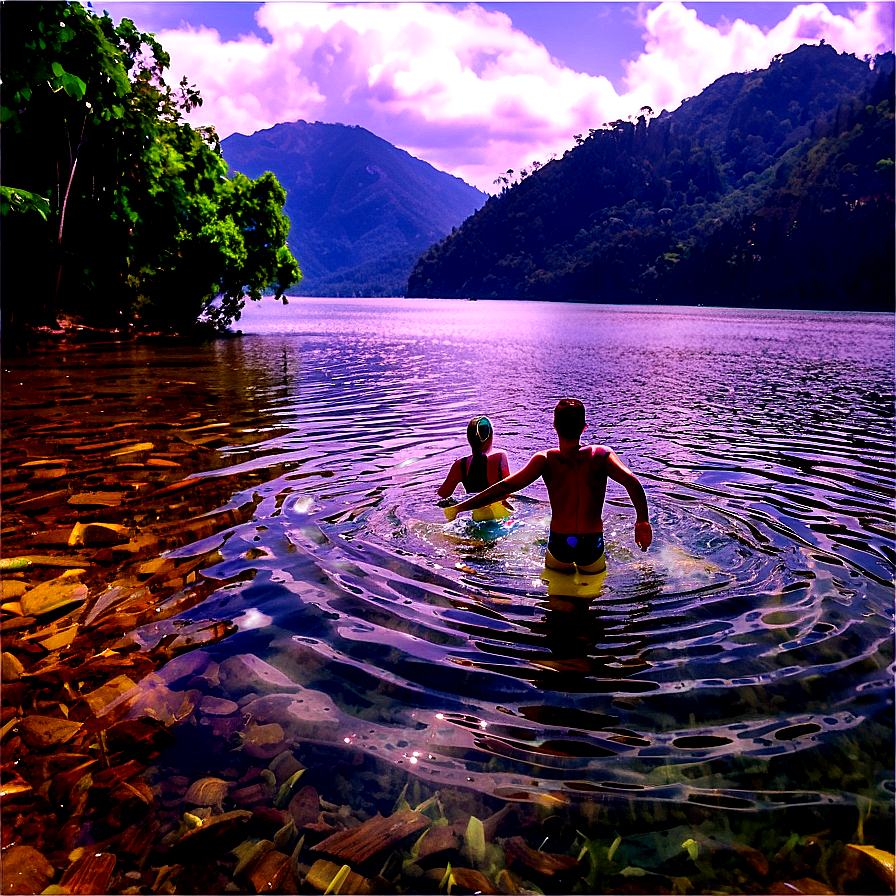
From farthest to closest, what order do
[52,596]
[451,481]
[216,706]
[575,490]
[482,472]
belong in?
[451,481], [482,472], [575,490], [52,596], [216,706]

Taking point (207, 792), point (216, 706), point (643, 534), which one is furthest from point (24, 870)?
point (643, 534)

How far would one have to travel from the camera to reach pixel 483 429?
8.38 meters

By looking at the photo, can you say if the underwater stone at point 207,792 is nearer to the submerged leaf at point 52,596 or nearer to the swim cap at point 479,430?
the submerged leaf at point 52,596

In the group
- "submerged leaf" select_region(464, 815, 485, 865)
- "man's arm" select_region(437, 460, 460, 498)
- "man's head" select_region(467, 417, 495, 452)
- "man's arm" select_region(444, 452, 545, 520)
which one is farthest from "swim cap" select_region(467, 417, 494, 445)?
"submerged leaf" select_region(464, 815, 485, 865)

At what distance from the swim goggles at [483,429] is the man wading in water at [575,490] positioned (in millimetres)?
1618

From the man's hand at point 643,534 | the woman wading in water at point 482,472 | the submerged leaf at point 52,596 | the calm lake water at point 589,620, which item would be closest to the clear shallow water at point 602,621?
the calm lake water at point 589,620

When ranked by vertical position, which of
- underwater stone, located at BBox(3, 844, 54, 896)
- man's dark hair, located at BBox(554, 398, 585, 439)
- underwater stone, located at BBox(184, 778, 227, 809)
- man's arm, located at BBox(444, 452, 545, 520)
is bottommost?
underwater stone, located at BBox(3, 844, 54, 896)

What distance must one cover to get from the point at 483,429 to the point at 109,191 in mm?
30030

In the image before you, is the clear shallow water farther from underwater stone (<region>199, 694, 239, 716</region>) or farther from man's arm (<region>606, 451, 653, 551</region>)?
man's arm (<region>606, 451, 653, 551</region>)

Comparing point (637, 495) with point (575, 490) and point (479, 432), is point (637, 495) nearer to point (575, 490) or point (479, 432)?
point (575, 490)

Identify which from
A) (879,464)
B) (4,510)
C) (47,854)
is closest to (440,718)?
(47,854)

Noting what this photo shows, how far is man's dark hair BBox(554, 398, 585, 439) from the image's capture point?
6.34m

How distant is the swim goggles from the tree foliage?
11871 mm

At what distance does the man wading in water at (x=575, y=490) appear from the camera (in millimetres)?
6395
